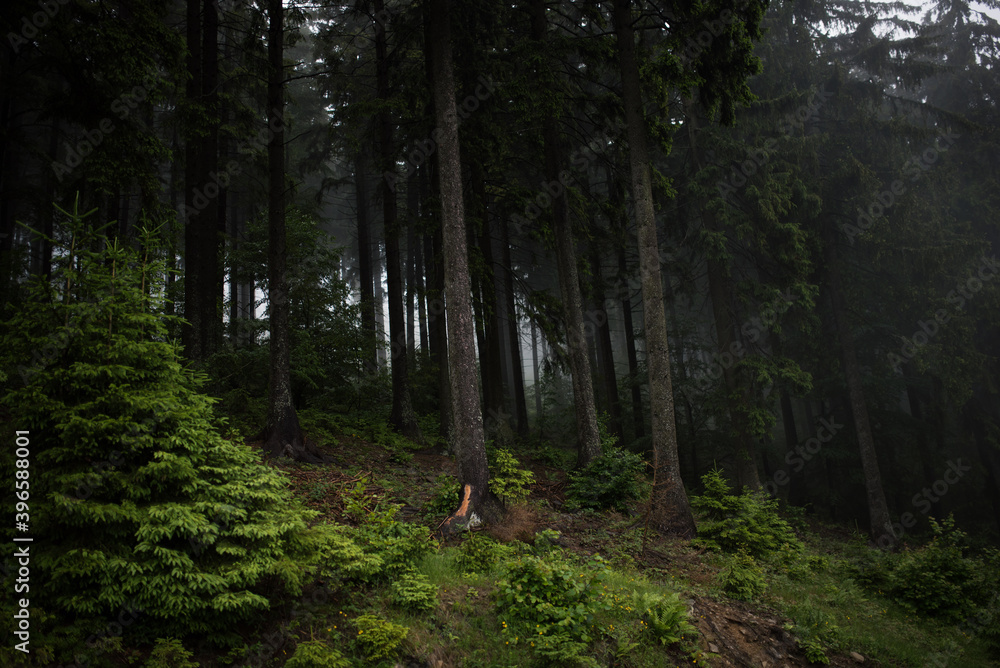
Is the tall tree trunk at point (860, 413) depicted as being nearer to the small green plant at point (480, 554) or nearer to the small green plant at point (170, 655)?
the small green plant at point (480, 554)

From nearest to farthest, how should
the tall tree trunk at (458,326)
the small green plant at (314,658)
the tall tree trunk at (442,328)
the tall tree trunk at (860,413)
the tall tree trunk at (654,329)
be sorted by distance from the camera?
the small green plant at (314,658)
the tall tree trunk at (458,326)
the tall tree trunk at (654,329)
the tall tree trunk at (442,328)
the tall tree trunk at (860,413)

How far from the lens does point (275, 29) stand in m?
10.6

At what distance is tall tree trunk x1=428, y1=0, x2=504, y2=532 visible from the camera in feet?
27.7

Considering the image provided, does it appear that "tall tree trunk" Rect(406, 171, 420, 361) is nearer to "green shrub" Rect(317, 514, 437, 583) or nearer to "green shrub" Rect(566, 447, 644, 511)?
"green shrub" Rect(566, 447, 644, 511)

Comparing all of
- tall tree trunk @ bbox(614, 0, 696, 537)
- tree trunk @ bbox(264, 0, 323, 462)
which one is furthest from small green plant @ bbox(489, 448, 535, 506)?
tree trunk @ bbox(264, 0, 323, 462)

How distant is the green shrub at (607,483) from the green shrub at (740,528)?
55.4 inches

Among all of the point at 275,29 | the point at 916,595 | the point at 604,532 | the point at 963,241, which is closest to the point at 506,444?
the point at 604,532

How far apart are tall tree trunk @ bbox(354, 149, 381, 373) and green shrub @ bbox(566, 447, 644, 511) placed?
7.27 meters

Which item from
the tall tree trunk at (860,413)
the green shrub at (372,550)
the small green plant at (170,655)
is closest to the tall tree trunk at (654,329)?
the green shrub at (372,550)

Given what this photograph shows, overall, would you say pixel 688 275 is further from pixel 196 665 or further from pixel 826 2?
pixel 196 665

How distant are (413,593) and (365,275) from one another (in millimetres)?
17341

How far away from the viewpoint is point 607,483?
10898 mm

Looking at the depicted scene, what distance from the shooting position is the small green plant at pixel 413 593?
18.3ft

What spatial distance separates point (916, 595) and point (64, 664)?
11109 millimetres
